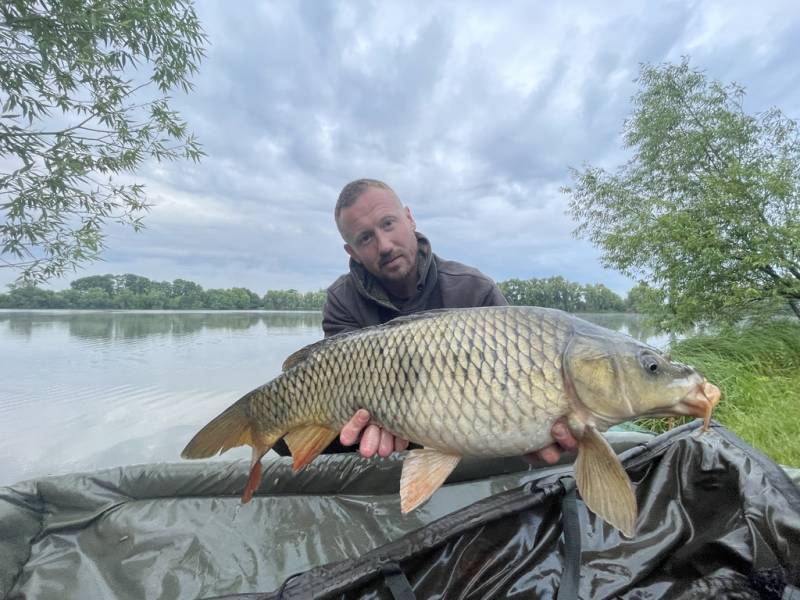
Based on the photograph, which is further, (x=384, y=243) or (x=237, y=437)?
(x=384, y=243)

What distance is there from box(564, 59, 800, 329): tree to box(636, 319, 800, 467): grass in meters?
0.48

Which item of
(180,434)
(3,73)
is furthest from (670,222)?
(3,73)

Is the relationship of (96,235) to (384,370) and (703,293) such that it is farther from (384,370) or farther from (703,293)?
(703,293)

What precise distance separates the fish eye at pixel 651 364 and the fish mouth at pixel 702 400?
0.06m

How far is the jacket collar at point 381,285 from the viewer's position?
1662 millimetres

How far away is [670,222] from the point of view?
14.5ft

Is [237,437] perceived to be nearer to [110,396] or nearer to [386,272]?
[386,272]

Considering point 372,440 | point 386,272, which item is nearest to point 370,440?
point 372,440

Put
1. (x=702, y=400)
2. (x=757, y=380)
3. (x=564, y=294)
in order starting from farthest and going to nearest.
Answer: (x=564, y=294) < (x=757, y=380) < (x=702, y=400)

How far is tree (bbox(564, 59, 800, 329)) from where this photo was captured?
4.15 metres

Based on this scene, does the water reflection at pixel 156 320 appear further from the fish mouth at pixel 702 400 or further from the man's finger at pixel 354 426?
the fish mouth at pixel 702 400

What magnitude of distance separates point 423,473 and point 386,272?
813 mm

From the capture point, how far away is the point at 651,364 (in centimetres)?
79

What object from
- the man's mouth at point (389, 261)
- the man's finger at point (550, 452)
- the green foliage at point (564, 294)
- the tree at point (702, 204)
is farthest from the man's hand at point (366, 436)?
the green foliage at point (564, 294)
